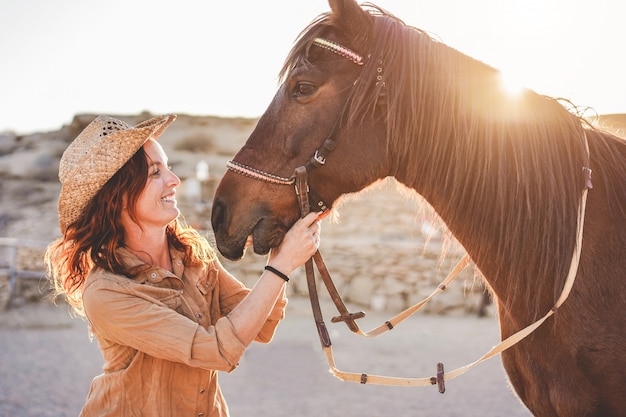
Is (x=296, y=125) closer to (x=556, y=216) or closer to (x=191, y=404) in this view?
(x=556, y=216)

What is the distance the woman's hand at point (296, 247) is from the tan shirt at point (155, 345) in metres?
0.28

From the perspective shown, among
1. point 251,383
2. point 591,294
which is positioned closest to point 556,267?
point 591,294

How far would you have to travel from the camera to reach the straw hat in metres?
2.12

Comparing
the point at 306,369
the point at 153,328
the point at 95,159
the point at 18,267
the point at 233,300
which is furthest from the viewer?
the point at 18,267

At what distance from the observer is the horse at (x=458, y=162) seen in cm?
197

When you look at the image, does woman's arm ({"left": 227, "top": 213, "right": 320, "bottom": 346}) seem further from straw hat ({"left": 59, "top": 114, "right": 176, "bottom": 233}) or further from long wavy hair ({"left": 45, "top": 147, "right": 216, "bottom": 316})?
straw hat ({"left": 59, "top": 114, "right": 176, "bottom": 233})

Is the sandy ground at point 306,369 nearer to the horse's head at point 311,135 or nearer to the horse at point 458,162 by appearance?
the horse at point 458,162

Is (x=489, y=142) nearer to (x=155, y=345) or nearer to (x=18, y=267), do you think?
(x=155, y=345)

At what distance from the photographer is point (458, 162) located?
2.06 m

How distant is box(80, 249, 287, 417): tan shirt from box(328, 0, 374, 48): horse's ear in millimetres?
1127

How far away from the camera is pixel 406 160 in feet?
7.13

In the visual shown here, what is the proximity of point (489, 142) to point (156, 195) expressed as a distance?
50.4 inches

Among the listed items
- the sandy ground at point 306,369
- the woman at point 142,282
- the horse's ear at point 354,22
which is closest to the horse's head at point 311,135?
the horse's ear at point 354,22

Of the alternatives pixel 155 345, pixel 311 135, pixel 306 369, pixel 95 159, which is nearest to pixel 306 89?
pixel 311 135
